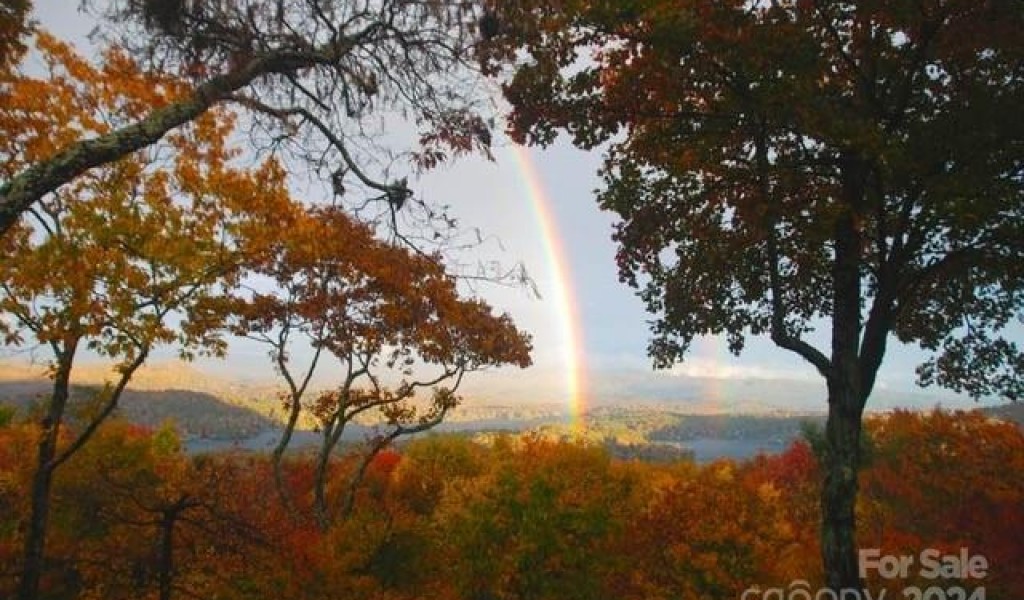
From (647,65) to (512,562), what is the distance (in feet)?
103

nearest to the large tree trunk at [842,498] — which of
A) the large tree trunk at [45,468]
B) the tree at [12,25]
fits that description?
the tree at [12,25]

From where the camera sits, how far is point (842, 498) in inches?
372

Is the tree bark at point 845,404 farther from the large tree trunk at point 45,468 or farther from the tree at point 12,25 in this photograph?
the large tree trunk at point 45,468

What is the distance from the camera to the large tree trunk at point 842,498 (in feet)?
30.8

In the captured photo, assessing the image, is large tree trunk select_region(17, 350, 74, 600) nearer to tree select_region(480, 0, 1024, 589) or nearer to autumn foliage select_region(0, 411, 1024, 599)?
autumn foliage select_region(0, 411, 1024, 599)

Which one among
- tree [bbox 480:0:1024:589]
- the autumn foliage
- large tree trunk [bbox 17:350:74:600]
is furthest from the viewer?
the autumn foliage

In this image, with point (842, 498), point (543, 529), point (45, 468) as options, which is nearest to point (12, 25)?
point (45, 468)

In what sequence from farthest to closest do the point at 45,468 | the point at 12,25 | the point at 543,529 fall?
1. the point at 543,529
2. the point at 45,468
3. the point at 12,25

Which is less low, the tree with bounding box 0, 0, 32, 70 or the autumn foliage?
the tree with bounding box 0, 0, 32, 70

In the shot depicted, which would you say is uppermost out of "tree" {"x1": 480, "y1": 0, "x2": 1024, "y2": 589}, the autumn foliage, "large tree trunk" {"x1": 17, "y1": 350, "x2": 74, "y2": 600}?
"tree" {"x1": 480, "y1": 0, "x2": 1024, "y2": 589}

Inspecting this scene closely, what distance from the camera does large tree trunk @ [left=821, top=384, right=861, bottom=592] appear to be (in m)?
9.38

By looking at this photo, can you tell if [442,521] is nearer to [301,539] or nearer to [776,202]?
[301,539]

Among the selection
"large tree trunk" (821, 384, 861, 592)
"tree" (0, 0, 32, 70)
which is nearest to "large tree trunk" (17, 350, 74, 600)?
"tree" (0, 0, 32, 70)

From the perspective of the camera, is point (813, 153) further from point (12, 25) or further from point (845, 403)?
point (12, 25)
